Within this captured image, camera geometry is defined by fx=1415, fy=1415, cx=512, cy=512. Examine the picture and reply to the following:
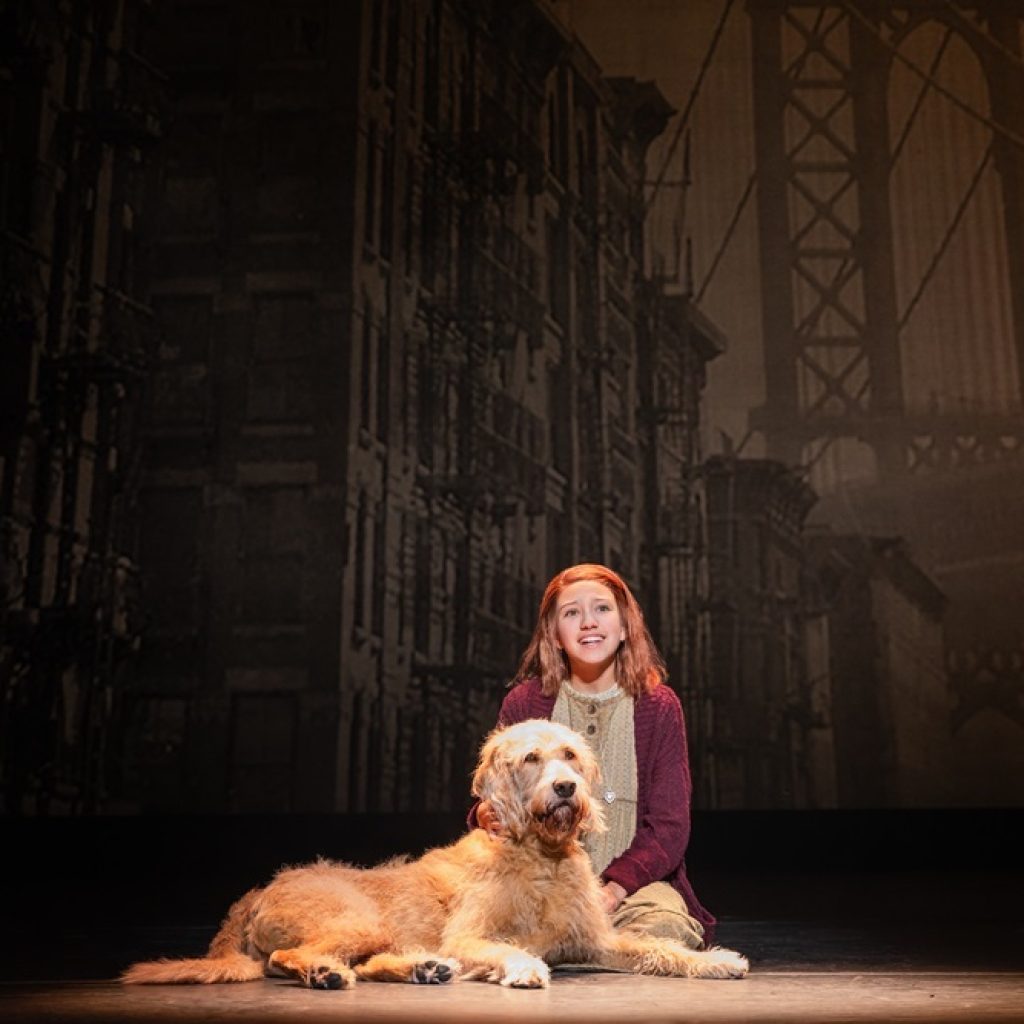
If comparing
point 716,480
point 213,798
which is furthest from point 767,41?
point 213,798

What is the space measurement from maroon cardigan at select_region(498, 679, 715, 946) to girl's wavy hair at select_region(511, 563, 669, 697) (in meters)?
0.04

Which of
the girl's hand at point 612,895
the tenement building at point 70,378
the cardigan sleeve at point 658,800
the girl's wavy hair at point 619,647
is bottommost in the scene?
the girl's hand at point 612,895

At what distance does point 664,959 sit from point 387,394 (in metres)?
5.54

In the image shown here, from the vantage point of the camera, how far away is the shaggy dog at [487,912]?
287 centimetres

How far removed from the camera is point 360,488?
804 cm

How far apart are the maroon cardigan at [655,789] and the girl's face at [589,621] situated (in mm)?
178

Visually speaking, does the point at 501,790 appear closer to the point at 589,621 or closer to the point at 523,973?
the point at 523,973

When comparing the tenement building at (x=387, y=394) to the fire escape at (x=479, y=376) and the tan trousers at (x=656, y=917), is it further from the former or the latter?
the tan trousers at (x=656, y=917)

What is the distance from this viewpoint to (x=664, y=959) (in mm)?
3010

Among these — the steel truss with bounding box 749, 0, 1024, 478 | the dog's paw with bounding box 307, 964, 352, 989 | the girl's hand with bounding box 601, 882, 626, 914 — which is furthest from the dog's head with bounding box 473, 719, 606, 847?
the steel truss with bounding box 749, 0, 1024, 478

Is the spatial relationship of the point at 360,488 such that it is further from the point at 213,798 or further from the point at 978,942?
the point at 978,942

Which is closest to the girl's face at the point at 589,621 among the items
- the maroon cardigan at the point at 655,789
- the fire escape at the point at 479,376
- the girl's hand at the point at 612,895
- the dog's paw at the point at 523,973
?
the maroon cardigan at the point at 655,789

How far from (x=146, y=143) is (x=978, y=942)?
6556 mm

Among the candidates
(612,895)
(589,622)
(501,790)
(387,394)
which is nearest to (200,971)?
(501,790)
